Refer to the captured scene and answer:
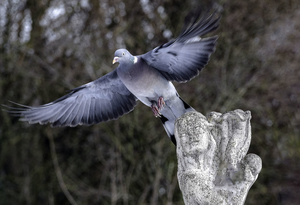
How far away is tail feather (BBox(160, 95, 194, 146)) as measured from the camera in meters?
3.35

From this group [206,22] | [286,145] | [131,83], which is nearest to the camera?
[206,22]

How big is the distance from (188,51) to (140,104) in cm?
360

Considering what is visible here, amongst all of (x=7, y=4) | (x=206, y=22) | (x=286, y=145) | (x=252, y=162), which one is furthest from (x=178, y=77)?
(x=7, y=4)

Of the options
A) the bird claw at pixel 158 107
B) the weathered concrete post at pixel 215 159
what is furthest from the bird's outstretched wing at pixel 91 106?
the weathered concrete post at pixel 215 159

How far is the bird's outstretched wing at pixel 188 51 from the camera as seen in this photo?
2793 millimetres

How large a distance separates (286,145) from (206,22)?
4893 mm

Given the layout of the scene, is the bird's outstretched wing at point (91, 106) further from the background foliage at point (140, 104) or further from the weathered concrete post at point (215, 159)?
the background foliage at point (140, 104)

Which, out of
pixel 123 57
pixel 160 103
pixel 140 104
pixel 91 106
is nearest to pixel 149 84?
pixel 160 103

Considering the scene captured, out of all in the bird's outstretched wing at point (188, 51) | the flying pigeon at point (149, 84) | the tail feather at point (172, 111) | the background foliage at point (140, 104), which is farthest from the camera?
the background foliage at point (140, 104)

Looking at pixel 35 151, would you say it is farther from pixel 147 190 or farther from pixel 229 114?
pixel 229 114

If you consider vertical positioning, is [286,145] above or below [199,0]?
→ below

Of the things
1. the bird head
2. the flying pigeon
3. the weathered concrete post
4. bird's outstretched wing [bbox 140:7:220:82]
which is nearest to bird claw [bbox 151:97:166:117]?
the flying pigeon

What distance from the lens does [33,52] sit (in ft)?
23.1

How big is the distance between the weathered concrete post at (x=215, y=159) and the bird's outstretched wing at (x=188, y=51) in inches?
25.3
